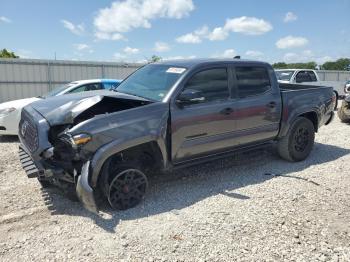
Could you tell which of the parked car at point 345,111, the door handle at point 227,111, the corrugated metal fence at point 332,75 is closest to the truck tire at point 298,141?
the door handle at point 227,111

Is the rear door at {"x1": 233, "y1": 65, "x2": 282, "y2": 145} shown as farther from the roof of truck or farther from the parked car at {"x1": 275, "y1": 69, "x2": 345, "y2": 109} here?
the parked car at {"x1": 275, "y1": 69, "x2": 345, "y2": 109}

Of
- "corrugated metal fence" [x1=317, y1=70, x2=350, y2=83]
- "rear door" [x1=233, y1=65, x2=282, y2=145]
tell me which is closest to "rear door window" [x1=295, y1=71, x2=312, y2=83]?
"rear door" [x1=233, y1=65, x2=282, y2=145]

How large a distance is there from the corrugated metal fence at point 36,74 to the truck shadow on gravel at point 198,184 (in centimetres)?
1360

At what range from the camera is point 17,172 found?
5.66 m

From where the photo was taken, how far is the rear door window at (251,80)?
534 cm

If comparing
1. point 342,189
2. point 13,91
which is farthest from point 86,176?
point 13,91

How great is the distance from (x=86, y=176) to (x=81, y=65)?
15.5 metres

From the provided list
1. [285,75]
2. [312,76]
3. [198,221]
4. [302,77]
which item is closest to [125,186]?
[198,221]

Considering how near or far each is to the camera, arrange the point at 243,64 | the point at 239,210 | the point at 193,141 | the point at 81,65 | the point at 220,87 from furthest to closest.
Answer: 1. the point at 81,65
2. the point at 243,64
3. the point at 220,87
4. the point at 193,141
5. the point at 239,210

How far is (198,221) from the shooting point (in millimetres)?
3910

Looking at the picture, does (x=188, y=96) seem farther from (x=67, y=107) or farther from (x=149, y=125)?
(x=67, y=107)

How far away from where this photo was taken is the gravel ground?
3.33 meters

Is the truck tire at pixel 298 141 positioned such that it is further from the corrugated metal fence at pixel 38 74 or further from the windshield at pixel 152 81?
the corrugated metal fence at pixel 38 74

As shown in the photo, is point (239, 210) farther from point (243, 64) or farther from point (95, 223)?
point (243, 64)
